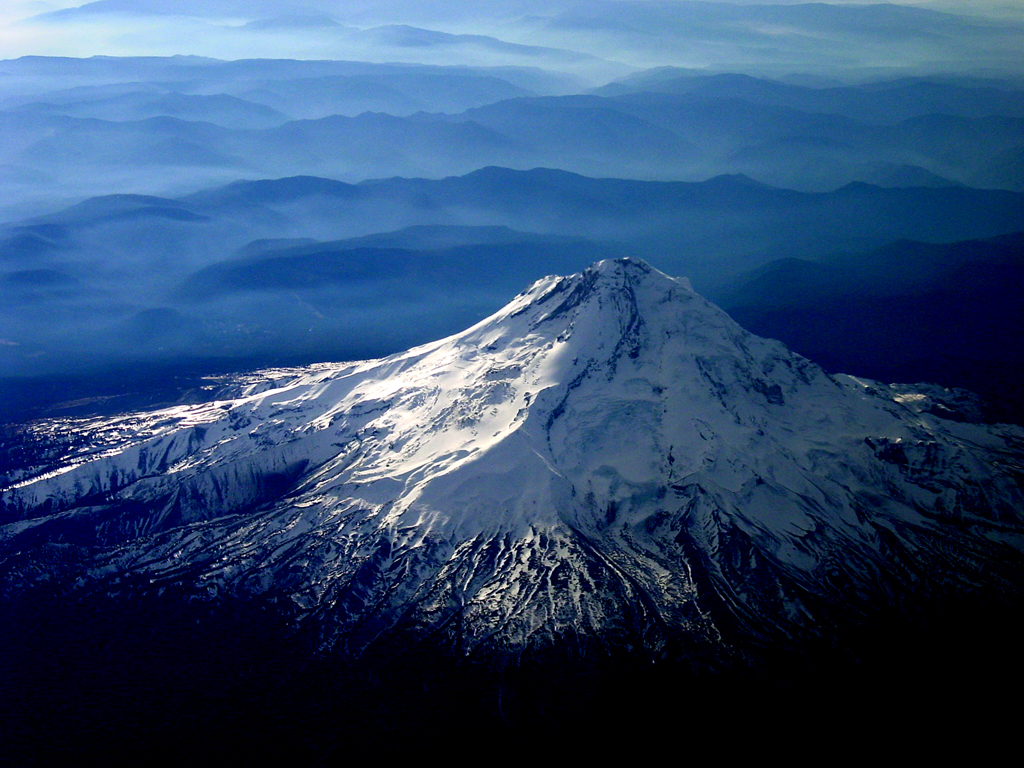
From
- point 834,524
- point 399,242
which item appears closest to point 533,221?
point 399,242

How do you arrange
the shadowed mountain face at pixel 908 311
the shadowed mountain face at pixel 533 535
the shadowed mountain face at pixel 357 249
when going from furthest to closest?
the shadowed mountain face at pixel 357 249 < the shadowed mountain face at pixel 908 311 < the shadowed mountain face at pixel 533 535

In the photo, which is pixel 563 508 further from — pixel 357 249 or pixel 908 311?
pixel 357 249

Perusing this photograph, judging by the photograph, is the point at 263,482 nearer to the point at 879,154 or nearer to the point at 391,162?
the point at 391,162

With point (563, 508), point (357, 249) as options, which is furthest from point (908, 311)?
point (357, 249)

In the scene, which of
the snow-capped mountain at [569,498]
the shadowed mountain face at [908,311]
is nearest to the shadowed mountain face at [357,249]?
the shadowed mountain face at [908,311]

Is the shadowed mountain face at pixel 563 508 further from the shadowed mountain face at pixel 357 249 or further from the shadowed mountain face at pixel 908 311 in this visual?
the shadowed mountain face at pixel 357 249

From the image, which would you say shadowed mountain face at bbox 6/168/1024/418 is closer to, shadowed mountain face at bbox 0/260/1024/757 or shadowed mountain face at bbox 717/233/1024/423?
shadowed mountain face at bbox 717/233/1024/423
